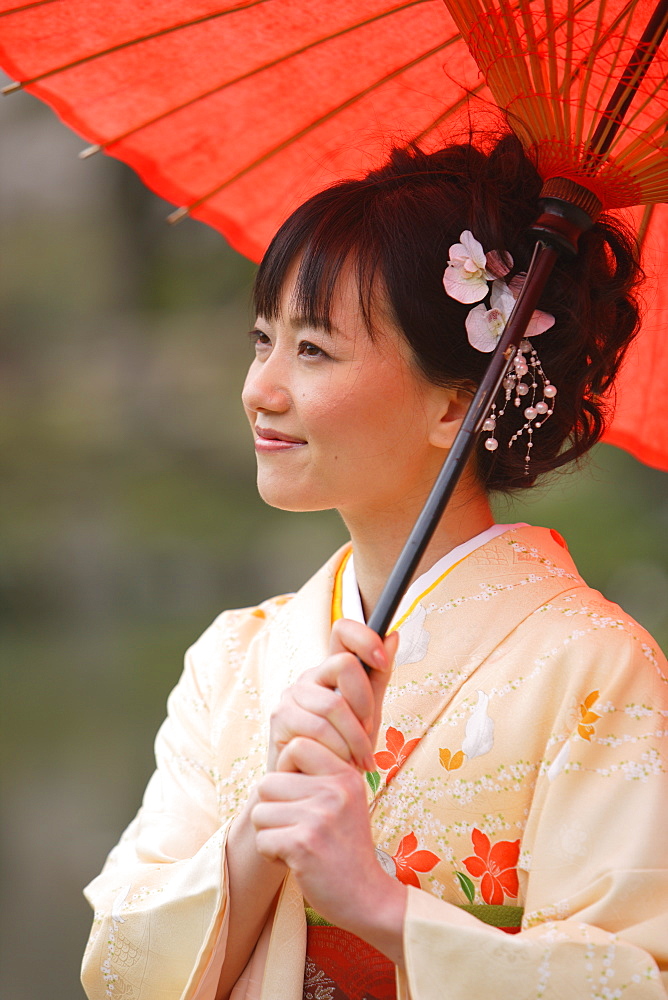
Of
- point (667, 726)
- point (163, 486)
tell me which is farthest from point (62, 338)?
point (667, 726)

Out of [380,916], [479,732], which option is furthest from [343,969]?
[479,732]

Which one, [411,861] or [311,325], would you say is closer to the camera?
[411,861]

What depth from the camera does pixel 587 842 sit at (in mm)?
1256

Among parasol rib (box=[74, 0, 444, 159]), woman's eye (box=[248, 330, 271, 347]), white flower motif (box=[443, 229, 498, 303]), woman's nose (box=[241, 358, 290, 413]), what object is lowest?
woman's nose (box=[241, 358, 290, 413])

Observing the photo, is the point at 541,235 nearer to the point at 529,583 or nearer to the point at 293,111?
the point at 529,583

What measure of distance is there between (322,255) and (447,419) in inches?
12.1

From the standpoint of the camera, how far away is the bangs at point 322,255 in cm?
151

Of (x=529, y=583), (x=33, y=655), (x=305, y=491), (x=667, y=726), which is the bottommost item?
(x=33, y=655)

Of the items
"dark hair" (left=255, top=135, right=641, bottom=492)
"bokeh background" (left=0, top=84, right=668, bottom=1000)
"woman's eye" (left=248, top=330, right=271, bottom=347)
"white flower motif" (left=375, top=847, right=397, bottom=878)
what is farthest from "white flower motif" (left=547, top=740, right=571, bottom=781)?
"bokeh background" (left=0, top=84, right=668, bottom=1000)

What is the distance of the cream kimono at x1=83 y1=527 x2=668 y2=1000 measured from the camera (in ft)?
3.89

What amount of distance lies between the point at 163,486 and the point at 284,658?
187 inches

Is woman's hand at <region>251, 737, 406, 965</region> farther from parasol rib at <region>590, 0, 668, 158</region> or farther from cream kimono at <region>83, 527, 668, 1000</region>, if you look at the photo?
parasol rib at <region>590, 0, 668, 158</region>

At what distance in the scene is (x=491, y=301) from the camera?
5.02 ft

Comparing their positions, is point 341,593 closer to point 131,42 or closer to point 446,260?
point 446,260
